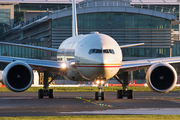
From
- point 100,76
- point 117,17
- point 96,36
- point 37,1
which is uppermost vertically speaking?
point 37,1

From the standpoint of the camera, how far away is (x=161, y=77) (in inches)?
990

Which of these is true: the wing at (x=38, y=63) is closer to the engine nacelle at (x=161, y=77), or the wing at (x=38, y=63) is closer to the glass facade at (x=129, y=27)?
the engine nacelle at (x=161, y=77)

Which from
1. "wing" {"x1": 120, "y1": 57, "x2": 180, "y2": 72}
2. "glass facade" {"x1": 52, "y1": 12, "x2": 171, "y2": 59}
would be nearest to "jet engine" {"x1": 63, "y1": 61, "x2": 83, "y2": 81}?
"wing" {"x1": 120, "y1": 57, "x2": 180, "y2": 72}

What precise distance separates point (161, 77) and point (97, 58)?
5.14m

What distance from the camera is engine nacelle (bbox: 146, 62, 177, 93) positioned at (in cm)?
2486

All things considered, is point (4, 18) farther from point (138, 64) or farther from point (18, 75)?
point (138, 64)

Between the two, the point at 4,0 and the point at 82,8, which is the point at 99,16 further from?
the point at 4,0

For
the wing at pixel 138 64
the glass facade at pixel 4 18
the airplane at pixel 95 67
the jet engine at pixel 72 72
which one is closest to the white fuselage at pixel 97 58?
the airplane at pixel 95 67

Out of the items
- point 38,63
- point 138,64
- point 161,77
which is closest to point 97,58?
point 138,64

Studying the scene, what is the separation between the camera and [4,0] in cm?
10269

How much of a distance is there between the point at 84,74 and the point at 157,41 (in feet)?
140

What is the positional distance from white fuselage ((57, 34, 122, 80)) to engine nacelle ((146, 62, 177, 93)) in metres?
2.68

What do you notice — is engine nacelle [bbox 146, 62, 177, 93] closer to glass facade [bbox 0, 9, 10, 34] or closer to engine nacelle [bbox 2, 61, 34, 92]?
engine nacelle [bbox 2, 61, 34, 92]

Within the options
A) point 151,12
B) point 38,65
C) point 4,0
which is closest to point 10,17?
point 4,0
